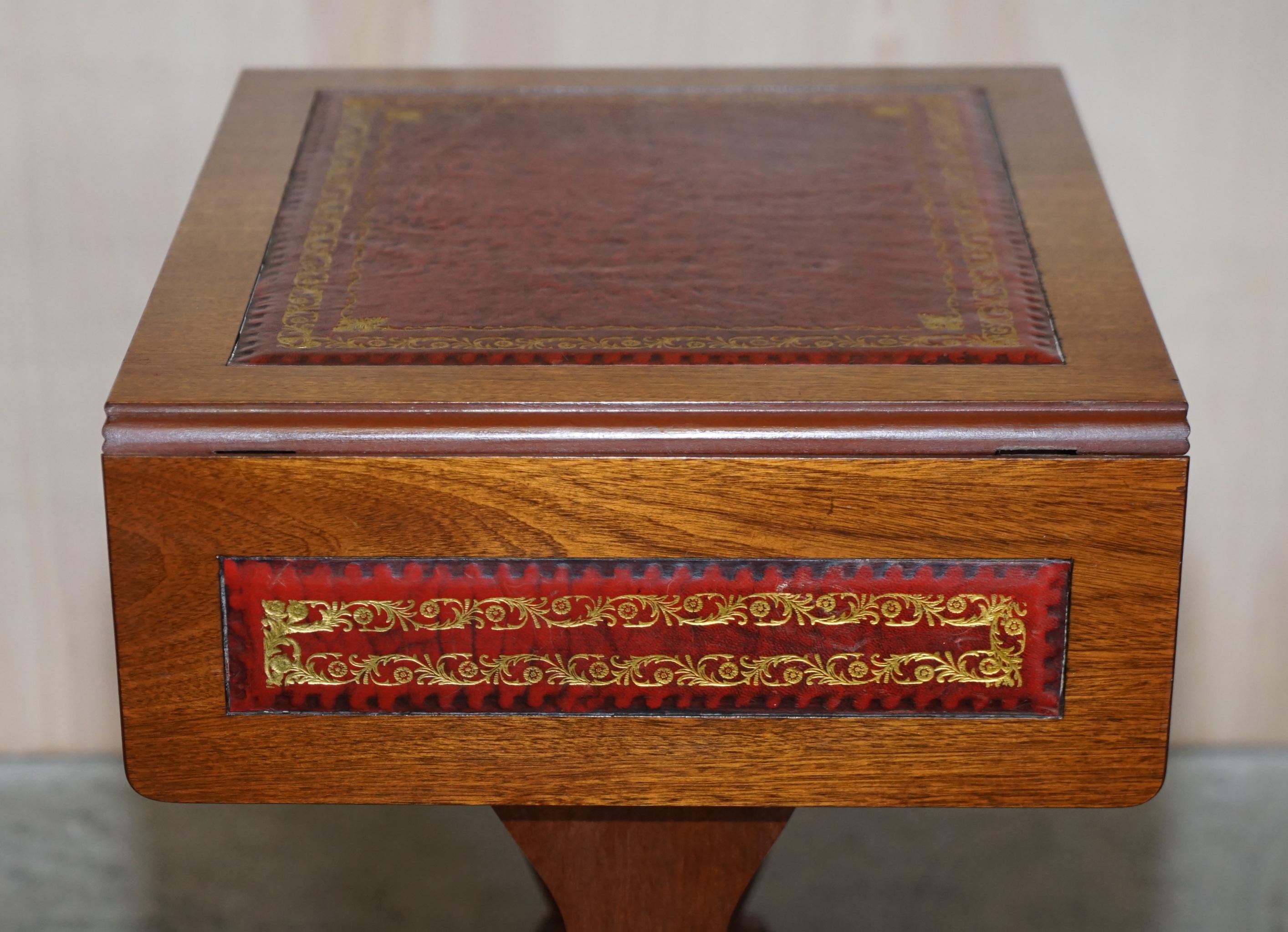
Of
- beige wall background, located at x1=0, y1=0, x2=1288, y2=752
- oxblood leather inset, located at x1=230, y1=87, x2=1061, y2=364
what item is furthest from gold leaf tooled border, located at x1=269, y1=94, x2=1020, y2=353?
beige wall background, located at x1=0, y1=0, x2=1288, y2=752

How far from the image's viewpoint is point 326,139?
153cm

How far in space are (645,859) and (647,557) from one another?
0.33 meters

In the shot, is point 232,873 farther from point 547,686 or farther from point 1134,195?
point 1134,195

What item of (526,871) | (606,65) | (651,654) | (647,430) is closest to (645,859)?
(651,654)

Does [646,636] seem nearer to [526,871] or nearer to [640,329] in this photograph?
[640,329]

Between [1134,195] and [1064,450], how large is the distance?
→ 1.04 meters

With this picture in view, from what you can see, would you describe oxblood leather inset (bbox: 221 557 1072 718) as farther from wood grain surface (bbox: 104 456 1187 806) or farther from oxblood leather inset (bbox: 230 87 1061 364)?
Answer: oxblood leather inset (bbox: 230 87 1061 364)

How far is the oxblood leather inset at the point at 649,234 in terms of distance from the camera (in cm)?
122

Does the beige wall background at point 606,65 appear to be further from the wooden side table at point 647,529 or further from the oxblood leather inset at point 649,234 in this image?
the wooden side table at point 647,529

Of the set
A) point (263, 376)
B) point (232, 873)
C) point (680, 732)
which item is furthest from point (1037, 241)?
point (232, 873)

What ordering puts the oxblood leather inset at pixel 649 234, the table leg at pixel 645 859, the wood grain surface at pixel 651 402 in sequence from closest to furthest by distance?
the wood grain surface at pixel 651 402 < the oxblood leather inset at pixel 649 234 < the table leg at pixel 645 859

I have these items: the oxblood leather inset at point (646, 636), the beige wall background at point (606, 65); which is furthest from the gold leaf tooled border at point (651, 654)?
the beige wall background at point (606, 65)

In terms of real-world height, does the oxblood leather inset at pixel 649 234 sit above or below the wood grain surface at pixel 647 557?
above

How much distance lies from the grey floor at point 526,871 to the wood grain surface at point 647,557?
0.81 m
